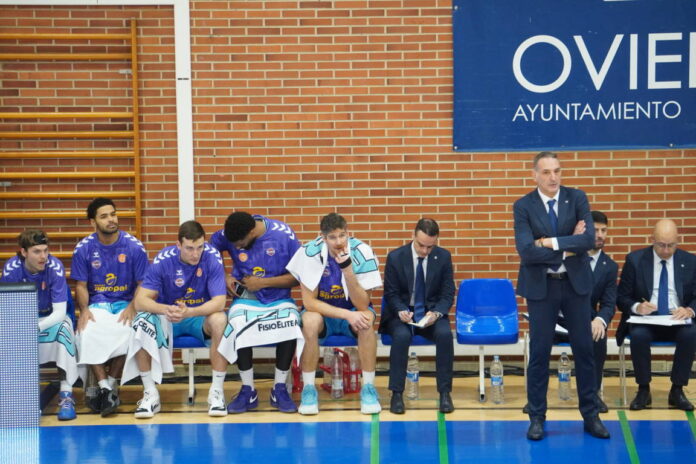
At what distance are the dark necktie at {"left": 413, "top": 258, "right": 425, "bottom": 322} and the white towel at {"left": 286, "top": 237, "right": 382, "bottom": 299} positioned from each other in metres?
0.35

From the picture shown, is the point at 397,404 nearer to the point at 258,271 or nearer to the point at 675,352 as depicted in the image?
the point at 258,271

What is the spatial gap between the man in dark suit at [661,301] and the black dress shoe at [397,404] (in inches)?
65.4

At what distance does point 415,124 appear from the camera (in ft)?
26.4

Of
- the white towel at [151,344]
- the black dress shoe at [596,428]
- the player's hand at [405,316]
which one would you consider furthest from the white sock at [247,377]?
the black dress shoe at [596,428]

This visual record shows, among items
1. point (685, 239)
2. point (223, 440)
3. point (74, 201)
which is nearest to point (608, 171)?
point (685, 239)

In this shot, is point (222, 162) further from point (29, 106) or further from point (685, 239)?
point (685, 239)

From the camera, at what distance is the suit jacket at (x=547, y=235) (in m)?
5.93

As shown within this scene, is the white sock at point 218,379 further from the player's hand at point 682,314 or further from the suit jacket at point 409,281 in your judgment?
the player's hand at point 682,314

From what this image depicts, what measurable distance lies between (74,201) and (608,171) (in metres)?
4.53

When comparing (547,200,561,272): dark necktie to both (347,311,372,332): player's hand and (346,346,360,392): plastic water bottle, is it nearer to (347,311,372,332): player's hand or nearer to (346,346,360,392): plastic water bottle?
(347,311,372,332): player's hand

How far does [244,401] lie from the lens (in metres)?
7.03

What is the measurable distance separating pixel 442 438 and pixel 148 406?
2161 millimetres

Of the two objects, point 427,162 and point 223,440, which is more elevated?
point 427,162

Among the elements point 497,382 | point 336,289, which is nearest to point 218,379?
point 336,289
